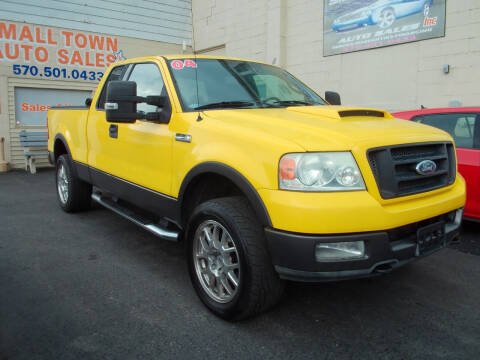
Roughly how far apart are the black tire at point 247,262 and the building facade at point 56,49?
32.6ft

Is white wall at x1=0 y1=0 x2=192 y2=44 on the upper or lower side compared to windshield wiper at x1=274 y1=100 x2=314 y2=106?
upper

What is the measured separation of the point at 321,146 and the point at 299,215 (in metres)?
0.43

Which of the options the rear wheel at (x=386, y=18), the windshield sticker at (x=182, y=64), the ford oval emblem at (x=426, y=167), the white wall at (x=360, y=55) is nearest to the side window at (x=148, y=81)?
the windshield sticker at (x=182, y=64)

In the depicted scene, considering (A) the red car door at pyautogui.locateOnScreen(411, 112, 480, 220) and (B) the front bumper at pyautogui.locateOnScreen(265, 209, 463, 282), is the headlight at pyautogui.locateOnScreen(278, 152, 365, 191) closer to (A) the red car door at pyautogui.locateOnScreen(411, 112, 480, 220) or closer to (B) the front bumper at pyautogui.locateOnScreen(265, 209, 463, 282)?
(B) the front bumper at pyautogui.locateOnScreen(265, 209, 463, 282)

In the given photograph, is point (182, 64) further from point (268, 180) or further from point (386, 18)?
point (386, 18)

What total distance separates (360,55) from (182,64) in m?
6.17

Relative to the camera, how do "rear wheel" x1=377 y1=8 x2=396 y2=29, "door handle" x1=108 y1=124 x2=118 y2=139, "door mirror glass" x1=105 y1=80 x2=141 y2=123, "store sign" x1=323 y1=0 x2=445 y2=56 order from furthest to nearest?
"rear wheel" x1=377 y1=8 x2=396 y2=29, "store sign" x1=323 y1=0 x2=445 y2=56, "door handle" x1=108 y1=124 x2=118 y2=139, "door mirror glass" x1=105 y1=80 x2=141 y2=123

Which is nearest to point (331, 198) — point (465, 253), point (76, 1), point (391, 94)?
point (465, 253)

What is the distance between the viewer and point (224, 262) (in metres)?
2.75

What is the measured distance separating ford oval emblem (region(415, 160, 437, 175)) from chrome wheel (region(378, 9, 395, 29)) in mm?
6331

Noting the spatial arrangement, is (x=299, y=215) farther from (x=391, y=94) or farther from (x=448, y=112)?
(x=391, y=94)

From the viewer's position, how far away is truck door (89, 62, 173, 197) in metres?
3.38

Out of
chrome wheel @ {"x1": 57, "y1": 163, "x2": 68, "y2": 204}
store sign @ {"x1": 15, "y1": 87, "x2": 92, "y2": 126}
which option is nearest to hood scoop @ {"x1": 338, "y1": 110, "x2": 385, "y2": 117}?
chrome wheel @ {"x1": 57, "y1": 163, "x2": 68, "y2": 204}

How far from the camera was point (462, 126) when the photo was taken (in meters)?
4.73
